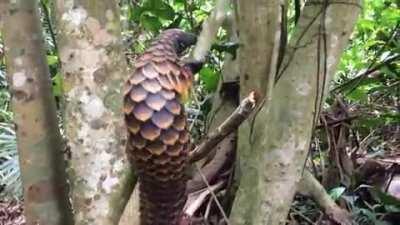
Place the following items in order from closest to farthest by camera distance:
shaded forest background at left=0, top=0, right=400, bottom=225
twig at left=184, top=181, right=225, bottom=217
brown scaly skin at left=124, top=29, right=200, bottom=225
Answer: brown scaly skin at left=124, top=29, right=200, bottom=225
twig at left=184, top=181, right=225, bottom=217
shaded forest background at left=0, top=0, right=400, bottom=225

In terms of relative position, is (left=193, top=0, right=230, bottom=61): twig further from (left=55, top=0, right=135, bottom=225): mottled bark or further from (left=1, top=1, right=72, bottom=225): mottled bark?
(left=1, top=1, right=72, bottom=225): mottled bark

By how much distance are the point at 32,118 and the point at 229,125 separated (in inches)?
16.9

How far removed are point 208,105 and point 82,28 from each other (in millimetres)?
1072

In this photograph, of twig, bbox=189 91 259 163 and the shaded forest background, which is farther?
the shaded forest background

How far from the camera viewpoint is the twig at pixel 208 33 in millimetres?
843

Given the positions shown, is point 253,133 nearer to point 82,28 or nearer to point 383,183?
point 82,28

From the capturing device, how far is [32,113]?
98 centimetres

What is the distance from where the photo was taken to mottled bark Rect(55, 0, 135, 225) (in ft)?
2.83

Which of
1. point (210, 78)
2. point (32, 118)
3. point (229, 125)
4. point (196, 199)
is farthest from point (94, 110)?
point (210, 78)

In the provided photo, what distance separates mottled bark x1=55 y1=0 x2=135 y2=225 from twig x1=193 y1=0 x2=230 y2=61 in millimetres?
128

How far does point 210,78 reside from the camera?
1.83 meters

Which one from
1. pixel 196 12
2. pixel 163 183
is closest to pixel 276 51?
pixel 163 183

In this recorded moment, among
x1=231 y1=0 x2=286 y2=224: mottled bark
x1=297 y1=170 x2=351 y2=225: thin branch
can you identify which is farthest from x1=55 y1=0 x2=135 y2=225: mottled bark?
x1=297 y1=170 x2=351 y2=225: thin branch

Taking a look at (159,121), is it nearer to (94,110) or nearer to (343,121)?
(94,110)
